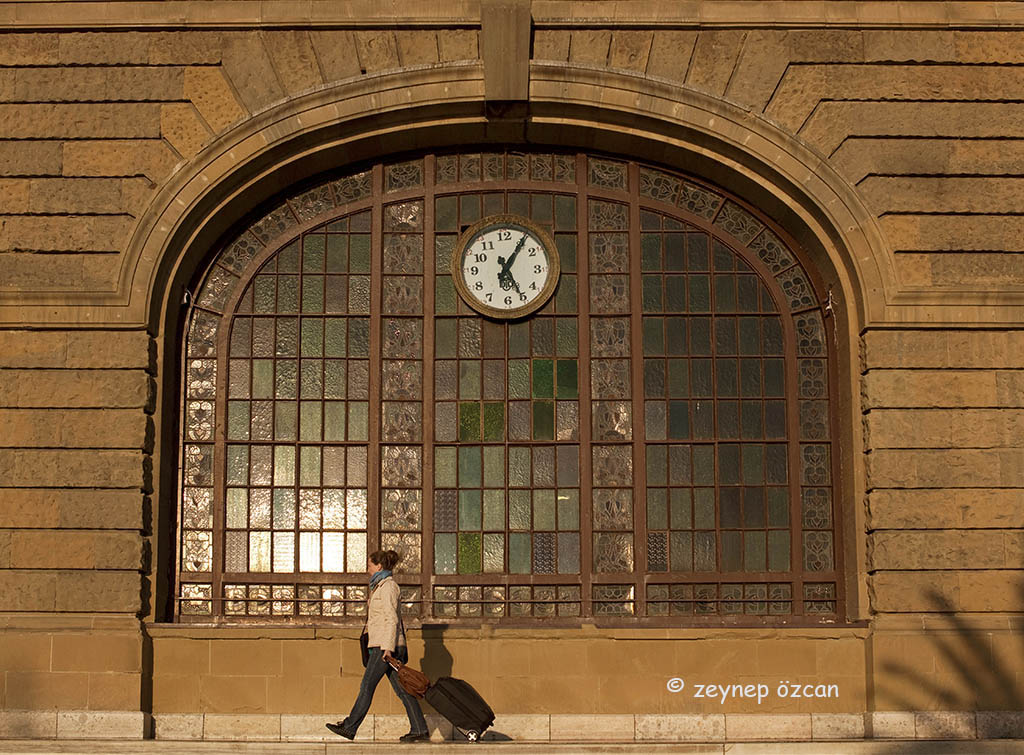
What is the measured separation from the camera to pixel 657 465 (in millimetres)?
17812

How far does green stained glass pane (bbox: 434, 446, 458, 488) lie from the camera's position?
17844 millimetres

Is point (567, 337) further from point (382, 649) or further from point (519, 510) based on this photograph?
point (382, 649)

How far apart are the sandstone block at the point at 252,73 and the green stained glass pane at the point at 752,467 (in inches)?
258

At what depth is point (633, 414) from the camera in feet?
58.6

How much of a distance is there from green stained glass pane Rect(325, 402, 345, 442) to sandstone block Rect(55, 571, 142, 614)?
2.69m

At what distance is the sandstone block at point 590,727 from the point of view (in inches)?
660

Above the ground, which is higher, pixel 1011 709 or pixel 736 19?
pixel 736 19

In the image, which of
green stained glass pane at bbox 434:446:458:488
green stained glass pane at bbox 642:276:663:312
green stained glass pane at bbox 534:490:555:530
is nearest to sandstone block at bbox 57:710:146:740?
green stained glass pane at bbox 434:446:458:488

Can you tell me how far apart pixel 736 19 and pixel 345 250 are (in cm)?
512

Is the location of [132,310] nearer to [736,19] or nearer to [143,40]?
[143,40]

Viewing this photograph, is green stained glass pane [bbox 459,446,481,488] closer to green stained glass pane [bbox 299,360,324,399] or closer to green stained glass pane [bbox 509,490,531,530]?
green stained glass pane [bbox 509,490,531,530]

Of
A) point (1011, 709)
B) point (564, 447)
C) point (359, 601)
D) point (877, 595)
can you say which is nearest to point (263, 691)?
point (359, 601)

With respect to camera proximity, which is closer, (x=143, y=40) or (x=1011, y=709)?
(x=1011, y=709)

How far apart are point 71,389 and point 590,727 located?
6585 mm
